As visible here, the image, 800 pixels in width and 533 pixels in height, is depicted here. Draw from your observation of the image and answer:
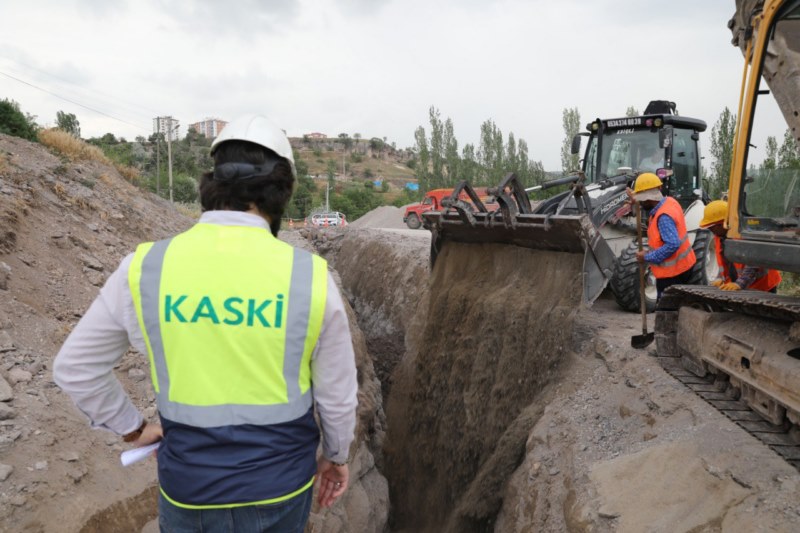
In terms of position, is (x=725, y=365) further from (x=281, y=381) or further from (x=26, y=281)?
(x=26, y=281)

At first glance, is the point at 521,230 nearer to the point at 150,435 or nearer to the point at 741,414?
the point at 741,414

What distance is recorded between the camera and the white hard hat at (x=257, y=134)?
196 centimetres

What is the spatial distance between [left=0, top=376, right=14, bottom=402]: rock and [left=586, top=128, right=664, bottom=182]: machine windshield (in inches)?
294

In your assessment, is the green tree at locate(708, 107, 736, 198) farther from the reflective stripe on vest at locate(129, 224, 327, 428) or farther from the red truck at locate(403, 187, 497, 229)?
the reflective stripe on vest at locate(129, 224, 327, 428)

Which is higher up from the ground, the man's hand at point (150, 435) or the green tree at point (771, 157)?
the green tree at point (771, 157)

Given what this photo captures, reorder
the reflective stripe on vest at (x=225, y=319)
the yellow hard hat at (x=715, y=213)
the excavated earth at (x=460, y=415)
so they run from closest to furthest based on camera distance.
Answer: the reflective stripe on vest at (x=225, y=319) < the excavated earth at (x=460, y=415) < the yellow hard hat at (x=715, y=213)

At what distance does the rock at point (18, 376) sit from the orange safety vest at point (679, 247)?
5.46 meters

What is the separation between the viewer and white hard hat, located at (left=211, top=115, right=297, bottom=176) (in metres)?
1.96

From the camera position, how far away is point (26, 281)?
5121 millimetres

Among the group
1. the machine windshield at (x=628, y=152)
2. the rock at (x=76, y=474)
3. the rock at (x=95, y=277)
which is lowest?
the rock at (x=76, y=474)

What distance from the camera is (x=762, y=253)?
3.63 meters

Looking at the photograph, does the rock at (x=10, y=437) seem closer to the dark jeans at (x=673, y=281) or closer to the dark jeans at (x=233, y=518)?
the dark jeans at (x=233, y=518)

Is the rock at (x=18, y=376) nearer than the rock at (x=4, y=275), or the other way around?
the rock at (x=18, y=376)

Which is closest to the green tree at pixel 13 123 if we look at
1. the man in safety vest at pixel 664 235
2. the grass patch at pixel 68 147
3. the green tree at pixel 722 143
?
the grass patch at pixel 68 147
